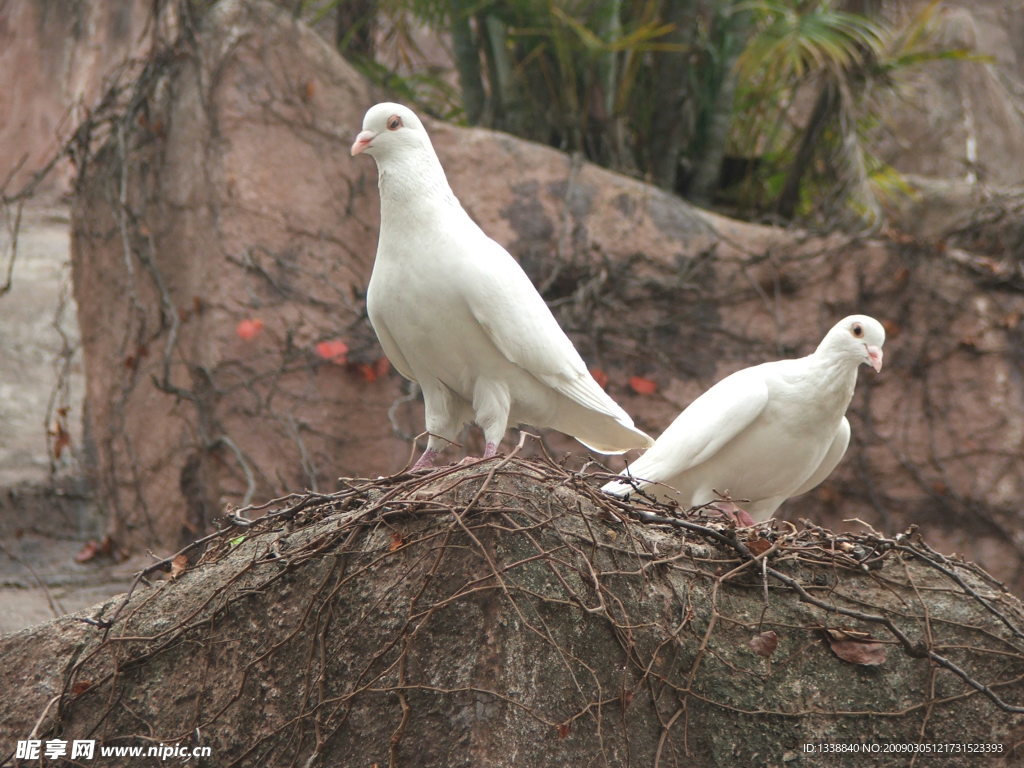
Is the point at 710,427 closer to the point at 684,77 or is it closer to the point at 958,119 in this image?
the point at 684,77

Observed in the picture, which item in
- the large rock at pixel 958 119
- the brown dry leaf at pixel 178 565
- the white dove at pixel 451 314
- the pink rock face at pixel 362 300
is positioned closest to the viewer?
the brown dry leaf at pixel 178 565

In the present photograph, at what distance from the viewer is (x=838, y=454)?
16.7 ft

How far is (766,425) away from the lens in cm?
474

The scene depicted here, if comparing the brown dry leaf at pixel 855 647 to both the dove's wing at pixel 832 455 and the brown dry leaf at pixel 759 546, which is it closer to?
the brown dry leaf at pixel 759 546

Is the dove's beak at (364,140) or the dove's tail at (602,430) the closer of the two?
the dove's beak at (364,140)

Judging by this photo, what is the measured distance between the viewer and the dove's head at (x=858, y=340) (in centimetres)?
466

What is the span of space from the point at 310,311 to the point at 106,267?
153cm

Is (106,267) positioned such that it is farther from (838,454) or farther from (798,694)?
(798,694)

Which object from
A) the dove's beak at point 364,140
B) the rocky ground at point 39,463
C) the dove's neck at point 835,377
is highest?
the dove's beak at point 364,140

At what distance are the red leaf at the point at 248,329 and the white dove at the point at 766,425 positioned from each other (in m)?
3.07

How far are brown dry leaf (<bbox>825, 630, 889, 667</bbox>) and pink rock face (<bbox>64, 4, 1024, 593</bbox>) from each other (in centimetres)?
368

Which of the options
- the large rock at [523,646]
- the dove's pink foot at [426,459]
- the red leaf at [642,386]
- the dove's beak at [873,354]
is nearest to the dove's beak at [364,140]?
the dove's pink foot at [426,459]

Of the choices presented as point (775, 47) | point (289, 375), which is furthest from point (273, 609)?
point (775, 47)

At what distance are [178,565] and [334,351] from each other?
130 inches
